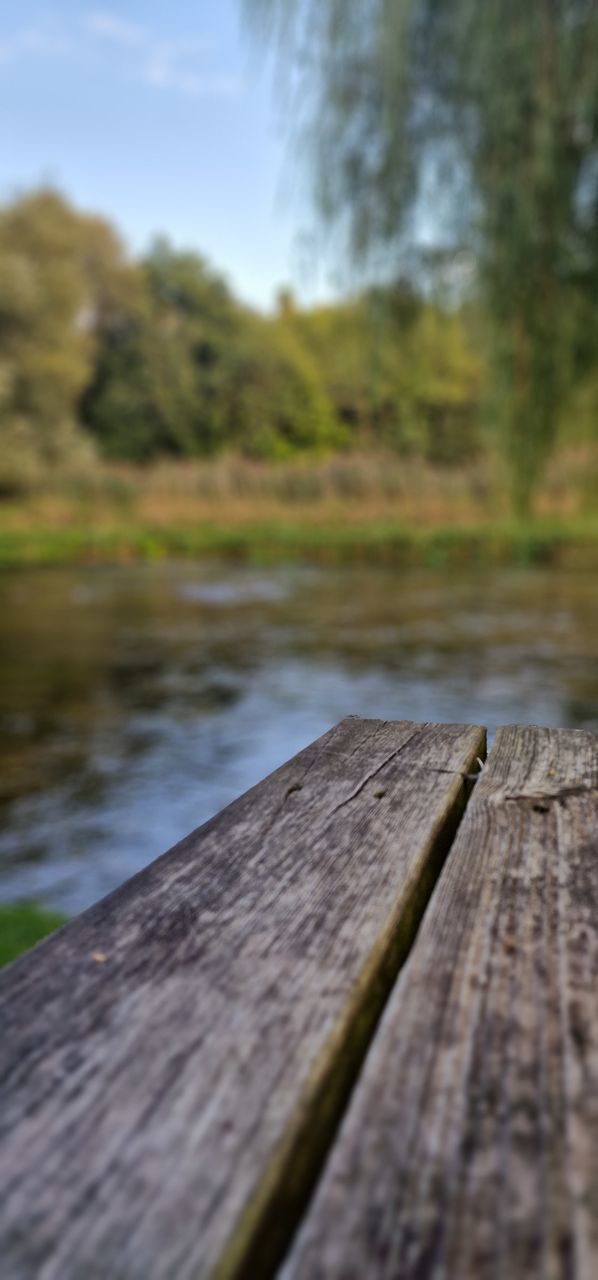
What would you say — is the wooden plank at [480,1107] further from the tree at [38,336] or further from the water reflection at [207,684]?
the tree at [38,336]

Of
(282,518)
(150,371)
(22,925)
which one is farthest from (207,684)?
(150,371)

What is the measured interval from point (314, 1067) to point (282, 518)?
21299 mm

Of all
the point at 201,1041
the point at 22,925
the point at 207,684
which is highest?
the point at 207,684

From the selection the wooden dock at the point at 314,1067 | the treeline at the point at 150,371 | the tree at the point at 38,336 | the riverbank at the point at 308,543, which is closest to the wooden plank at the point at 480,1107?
the wooden dock at the point at 314,1067

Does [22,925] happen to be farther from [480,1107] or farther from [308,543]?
[308,543]

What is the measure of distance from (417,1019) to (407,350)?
3.91m

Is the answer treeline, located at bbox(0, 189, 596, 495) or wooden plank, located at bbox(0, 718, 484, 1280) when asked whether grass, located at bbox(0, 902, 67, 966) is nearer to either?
wooden plank, located at bbox(0, 718, 484, 1280)

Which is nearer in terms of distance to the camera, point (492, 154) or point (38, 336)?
point (492, 154)

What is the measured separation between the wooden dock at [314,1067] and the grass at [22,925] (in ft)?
8.84

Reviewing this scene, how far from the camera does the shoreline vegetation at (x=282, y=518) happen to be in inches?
747

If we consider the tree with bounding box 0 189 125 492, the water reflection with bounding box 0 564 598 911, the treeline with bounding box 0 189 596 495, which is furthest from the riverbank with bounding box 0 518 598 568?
the treeline with bounding box 0 189 596 495

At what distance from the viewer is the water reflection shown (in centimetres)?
520

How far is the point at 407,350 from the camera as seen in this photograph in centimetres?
426

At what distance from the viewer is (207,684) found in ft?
27.6
